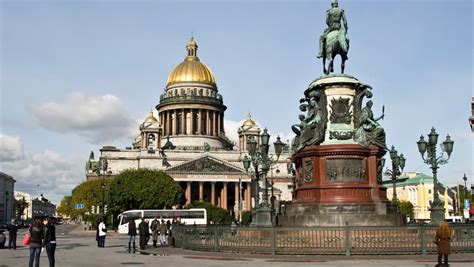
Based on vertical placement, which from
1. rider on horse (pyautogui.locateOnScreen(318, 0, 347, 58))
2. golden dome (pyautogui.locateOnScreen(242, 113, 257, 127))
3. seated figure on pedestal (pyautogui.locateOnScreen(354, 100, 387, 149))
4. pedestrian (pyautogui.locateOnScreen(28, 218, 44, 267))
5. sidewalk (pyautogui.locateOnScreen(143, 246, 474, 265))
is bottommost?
sidewalk (pyautogui.locateOnScreen(143, 246, 474, 265))

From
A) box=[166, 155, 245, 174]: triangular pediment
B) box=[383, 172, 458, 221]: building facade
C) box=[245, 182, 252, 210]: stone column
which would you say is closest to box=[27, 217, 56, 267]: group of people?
box=[166, 155, 245, 174]: triangular pediment

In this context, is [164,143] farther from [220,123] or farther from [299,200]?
[299,200]

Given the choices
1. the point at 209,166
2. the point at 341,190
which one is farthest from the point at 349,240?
the point at 209,166

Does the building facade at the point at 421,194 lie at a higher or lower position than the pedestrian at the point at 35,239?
higher

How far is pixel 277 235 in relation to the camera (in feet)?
75.3

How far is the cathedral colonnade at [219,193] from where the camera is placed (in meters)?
122

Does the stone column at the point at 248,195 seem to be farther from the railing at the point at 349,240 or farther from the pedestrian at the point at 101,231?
the railing at the point at 349,240

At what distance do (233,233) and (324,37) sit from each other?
10.8 m

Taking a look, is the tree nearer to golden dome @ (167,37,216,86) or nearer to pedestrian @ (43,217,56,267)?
golden dome @ (167,37,216,86)

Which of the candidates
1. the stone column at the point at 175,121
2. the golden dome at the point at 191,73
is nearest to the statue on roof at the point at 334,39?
the stone column at the point at 175,121

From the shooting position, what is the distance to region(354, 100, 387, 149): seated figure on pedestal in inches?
1009

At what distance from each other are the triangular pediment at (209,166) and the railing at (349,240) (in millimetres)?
98439

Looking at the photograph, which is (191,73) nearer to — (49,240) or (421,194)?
(421,194)

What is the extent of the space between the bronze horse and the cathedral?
8224cm
